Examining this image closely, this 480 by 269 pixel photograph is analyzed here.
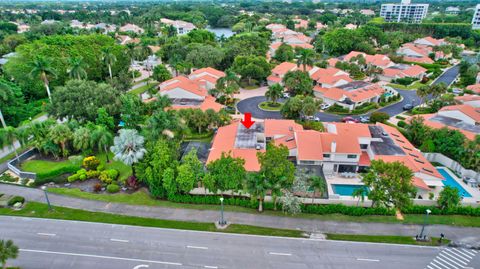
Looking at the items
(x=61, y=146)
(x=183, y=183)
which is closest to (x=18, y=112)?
(x=61, y=146)

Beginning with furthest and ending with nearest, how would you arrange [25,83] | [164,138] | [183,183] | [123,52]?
[123,52] → [25,83] → [164,138] → [183,183]

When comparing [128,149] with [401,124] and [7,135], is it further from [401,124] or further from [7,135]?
[401,124]

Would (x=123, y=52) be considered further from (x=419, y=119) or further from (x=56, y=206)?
(x=419, y=119)

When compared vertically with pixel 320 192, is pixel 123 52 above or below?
above

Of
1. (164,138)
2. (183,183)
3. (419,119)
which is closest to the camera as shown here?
(183,183)

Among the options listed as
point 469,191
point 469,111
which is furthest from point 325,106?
point 469,191

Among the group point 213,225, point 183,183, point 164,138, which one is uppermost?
point 164,138

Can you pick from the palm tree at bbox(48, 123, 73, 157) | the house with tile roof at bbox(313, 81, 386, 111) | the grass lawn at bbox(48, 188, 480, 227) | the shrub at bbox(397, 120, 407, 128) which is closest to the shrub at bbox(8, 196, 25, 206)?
the grass lawn at bbox(48, 188, 480, 227)

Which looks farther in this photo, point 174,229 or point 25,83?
point 25,83
